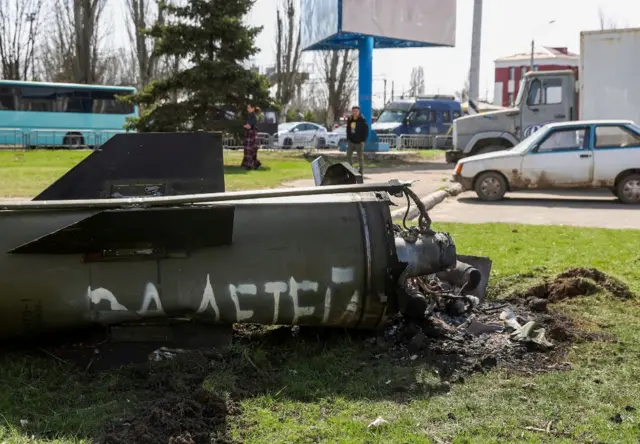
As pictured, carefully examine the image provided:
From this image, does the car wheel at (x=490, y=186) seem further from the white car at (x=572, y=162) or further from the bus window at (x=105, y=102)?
the bus window at (x=105, y=102)

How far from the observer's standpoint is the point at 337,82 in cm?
4712

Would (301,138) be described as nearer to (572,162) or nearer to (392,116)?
(392,116)

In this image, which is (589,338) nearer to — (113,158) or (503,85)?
(113,158)

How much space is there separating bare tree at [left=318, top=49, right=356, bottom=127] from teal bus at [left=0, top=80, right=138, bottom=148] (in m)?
18.1

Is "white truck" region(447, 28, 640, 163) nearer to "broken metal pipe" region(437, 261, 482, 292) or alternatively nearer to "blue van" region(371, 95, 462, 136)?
"broken metal pipe" region(437, 261, 482, 292)

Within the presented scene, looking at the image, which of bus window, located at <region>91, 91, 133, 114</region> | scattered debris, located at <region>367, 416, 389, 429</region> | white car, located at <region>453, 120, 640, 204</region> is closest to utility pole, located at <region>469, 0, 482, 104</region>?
white car, located at <region>453, 120, 640, 204</region>

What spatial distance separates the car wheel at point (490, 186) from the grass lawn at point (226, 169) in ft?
14.0

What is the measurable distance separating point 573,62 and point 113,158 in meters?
66.9

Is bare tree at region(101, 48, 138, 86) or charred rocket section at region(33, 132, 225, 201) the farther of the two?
bare tree at region(101, 48, 138, 86)

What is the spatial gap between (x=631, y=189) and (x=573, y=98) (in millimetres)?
4810

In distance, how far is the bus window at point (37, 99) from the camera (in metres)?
30.7

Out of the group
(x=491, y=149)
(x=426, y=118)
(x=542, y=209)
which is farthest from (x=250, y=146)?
(x=426, y=118)

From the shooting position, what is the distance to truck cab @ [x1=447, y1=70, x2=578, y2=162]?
666 inches

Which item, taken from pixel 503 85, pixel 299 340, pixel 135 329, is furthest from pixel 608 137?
pixel 503 85
